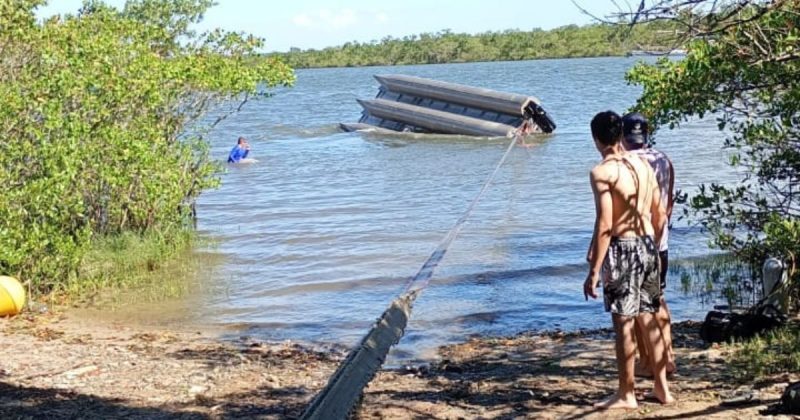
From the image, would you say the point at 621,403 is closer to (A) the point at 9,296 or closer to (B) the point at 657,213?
(B) the point at 657,213

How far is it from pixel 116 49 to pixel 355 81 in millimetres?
60593

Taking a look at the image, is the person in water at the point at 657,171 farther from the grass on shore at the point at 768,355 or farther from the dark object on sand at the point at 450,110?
the dark object on sand at the point at 450,110

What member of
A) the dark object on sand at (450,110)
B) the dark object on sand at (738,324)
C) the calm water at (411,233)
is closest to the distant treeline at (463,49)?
the dark object on sand at (450,110)

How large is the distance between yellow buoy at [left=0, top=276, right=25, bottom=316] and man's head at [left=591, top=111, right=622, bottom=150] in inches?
242

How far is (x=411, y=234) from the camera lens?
15.0 meters

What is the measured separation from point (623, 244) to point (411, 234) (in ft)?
31.3

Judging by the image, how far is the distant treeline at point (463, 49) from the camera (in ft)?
301

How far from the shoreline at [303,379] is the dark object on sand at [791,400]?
14 cm

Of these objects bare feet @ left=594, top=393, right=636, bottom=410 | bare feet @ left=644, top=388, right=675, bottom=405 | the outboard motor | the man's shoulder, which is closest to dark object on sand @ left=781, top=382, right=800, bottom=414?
bare feet @ left=644, top=388, right=675, bottom=405

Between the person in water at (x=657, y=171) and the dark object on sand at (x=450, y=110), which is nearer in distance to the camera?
the person in water at (x=657, y=171)

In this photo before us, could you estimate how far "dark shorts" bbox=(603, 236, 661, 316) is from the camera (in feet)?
18.3

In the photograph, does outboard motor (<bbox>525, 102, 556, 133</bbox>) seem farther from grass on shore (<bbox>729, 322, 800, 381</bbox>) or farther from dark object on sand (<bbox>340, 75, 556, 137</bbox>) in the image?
grass on shore (<bbox>729, 322, 800, 381</bbox>)

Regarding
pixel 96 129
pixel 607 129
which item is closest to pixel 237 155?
pixel 96 129

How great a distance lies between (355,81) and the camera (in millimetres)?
72062
